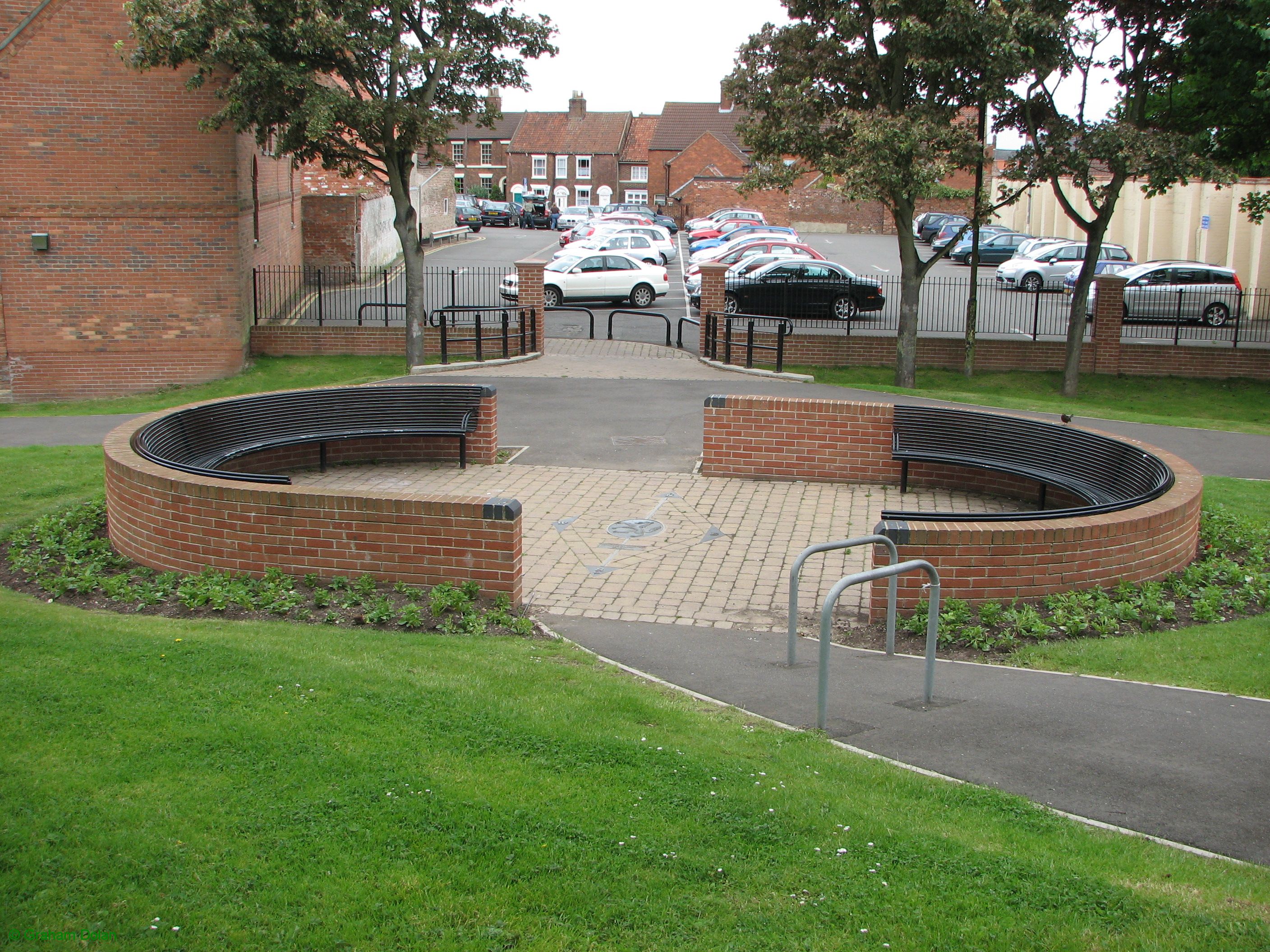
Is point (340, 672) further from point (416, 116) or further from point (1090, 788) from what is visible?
point (416, 116)

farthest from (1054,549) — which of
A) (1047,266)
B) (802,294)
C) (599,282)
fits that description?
(1047,266)

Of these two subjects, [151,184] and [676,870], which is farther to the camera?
[151,184]

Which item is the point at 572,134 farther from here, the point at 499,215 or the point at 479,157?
the point at 499,215

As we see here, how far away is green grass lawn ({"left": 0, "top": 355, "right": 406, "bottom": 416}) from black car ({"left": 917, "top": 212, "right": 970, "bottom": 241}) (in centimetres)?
3277

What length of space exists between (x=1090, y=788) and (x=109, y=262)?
812 inches

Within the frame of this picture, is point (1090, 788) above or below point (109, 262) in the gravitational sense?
below

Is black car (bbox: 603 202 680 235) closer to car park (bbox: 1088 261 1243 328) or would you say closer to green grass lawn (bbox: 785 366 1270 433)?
car park (bbox: 1088 261 1243 328)

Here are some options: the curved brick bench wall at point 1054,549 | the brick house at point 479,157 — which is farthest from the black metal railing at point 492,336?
the brick house at point 479,157

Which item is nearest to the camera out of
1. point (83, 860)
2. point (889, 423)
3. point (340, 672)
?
point (83, 860)

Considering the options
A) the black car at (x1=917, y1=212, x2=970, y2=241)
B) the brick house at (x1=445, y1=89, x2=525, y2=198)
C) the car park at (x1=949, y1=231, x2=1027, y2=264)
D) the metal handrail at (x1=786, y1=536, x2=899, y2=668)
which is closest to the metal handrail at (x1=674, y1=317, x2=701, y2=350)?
the metal handrail at (x1=786, y1=536, x2=899, y2=668)

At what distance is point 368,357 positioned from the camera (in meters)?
23.1

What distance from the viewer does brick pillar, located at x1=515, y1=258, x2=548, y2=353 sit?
22.0 metres

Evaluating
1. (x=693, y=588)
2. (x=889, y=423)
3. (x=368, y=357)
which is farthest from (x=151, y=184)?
(x=693, y=588)

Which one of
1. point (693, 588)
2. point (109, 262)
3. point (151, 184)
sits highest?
point (151, 184)
